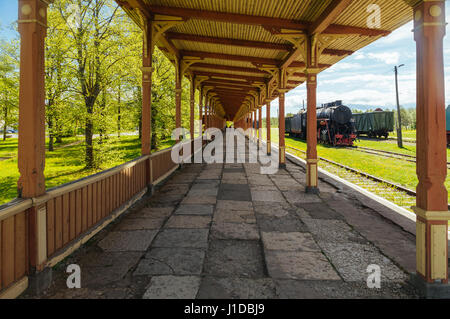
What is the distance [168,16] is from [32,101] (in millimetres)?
5373

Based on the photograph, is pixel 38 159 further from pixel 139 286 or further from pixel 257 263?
pixel 257 263

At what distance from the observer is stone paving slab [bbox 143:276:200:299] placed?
9.75 ft

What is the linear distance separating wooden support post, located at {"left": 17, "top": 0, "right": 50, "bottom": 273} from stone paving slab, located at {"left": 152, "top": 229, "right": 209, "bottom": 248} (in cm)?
165

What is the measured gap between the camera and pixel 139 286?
3166 mm

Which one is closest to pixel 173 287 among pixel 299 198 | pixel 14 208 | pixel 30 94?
pixel 14 208

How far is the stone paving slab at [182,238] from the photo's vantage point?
4352mm

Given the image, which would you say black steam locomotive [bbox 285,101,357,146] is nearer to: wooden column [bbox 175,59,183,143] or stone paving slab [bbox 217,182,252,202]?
wooden column [bbox 175,59,183,143]

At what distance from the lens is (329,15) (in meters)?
6.16

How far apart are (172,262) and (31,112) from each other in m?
Answer: 2.36

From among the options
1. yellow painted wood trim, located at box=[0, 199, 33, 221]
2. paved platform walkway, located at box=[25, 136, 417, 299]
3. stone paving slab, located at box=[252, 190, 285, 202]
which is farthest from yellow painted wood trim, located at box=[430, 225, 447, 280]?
yellow painted wood trim, located at box=[0, 199, 33, 221]

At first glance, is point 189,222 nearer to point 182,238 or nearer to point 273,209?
point 182,238
